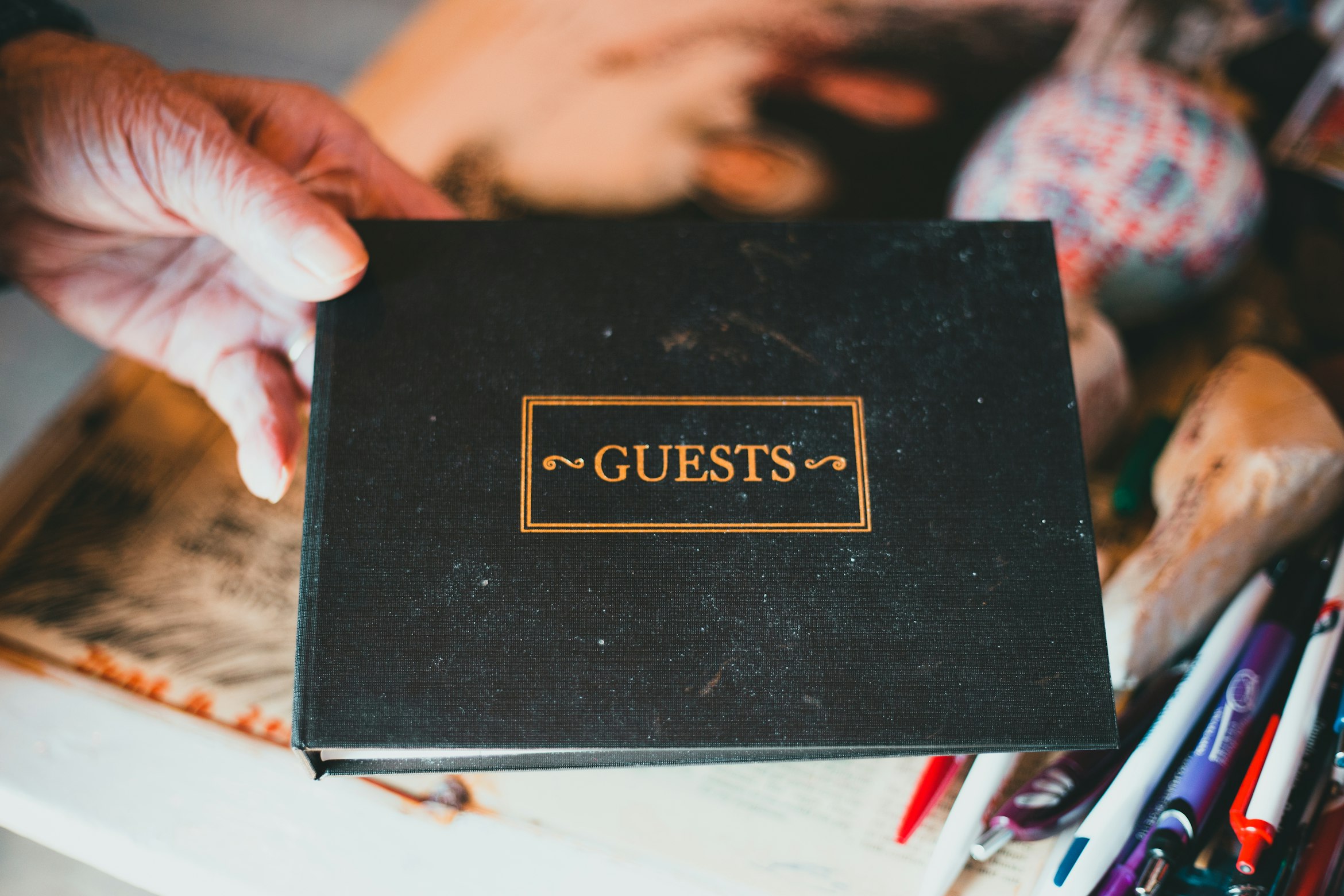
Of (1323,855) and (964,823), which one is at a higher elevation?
(1323,855)

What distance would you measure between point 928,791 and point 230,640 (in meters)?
0.58

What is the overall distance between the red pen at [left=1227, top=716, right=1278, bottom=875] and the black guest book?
→ 116 millimetres

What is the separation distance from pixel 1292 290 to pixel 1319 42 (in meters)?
0.37

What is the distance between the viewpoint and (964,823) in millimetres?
579

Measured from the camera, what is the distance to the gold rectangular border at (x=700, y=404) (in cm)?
53

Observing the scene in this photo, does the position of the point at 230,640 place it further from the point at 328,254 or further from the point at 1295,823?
the point at 1295,823

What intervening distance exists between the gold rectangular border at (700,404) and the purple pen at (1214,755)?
0.89 feet

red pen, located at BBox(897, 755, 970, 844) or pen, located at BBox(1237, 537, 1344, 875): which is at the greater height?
pen, located at BBox(1237, 537, 1344, 875)

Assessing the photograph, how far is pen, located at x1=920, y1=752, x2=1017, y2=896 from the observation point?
578mm

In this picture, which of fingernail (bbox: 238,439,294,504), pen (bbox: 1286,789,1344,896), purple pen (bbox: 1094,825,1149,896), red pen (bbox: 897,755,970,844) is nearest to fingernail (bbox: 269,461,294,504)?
fingernail (bbox: 238,439,294,504)

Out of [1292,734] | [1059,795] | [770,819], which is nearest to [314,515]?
[770,819]

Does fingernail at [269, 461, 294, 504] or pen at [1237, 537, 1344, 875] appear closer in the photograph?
pen at [1237, 537, 1344, 875]

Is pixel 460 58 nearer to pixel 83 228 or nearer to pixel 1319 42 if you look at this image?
pixel 83 228

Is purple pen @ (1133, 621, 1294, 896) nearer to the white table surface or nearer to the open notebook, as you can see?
A: the open notebook
